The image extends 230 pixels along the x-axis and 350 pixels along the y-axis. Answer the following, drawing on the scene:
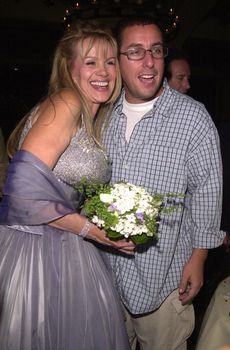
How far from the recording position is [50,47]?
10.8 m

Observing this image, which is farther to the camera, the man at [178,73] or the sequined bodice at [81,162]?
the man at [178,73]

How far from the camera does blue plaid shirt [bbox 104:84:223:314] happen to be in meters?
1.87

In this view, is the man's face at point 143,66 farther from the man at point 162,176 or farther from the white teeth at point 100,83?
the white teeth at point 100,83

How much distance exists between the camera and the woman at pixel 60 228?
1688mm

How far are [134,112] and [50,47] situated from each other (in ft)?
31.2

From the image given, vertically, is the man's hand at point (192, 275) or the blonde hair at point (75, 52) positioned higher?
the blonde hair at point (75, 52)

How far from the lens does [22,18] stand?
812 centimetres

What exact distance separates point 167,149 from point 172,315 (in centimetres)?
89

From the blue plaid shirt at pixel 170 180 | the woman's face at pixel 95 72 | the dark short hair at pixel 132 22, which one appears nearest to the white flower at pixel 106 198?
the blue plaid shirt at pixel 170 180

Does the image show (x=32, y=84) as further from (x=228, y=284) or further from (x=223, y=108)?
(x=228, y=284)

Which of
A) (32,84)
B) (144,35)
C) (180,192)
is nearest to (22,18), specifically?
(32,84)

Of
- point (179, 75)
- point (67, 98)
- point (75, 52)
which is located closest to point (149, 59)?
point (75, 52)

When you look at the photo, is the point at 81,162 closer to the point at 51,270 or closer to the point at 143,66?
the point at 51,270

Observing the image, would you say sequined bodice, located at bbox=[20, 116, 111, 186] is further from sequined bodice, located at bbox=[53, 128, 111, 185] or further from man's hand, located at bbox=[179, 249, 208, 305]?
man's hand, located at bbox=[179, 249, 208, 305]
